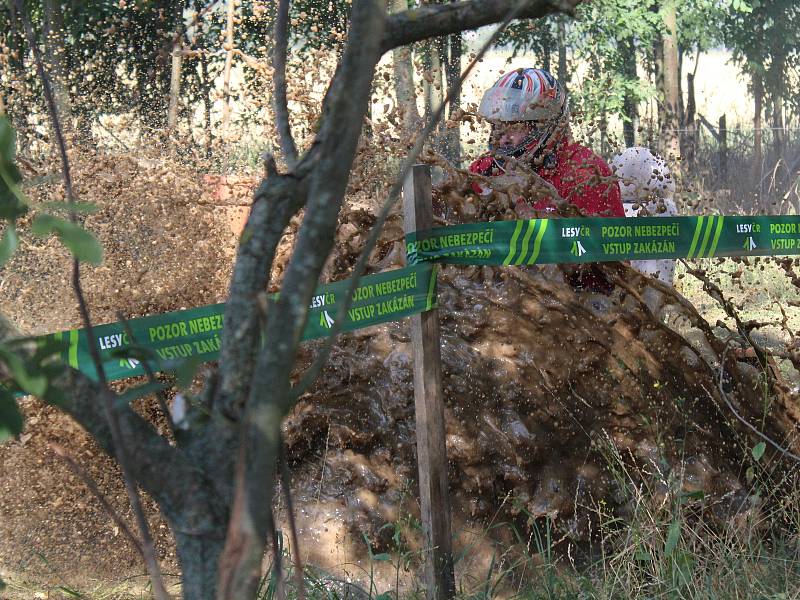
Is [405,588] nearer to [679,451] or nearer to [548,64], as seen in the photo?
[679,451]

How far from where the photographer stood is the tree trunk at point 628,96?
16891 mm

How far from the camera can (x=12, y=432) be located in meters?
1.35

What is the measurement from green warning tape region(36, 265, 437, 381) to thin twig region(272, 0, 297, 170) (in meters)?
1.76

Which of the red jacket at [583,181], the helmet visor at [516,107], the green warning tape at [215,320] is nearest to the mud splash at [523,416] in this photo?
the red jacket at [583,181]

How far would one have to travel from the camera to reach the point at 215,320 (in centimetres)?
344

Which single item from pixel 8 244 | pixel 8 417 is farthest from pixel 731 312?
pixel 8 244

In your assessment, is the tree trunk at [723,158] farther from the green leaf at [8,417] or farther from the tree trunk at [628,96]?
the green leaf at [8,417]

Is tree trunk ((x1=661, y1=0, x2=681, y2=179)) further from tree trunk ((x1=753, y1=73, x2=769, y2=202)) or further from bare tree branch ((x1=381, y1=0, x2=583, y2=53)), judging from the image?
bare tree branch ((x1=381, y1=0, x2=583, y2=53))

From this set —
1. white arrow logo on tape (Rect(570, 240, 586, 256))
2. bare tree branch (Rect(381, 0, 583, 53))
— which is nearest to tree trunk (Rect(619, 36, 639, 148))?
white arrow logo on tape (Rect(570, 240, 586, 256))

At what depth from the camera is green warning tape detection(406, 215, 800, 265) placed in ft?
12.2

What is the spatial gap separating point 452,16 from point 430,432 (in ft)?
7.07

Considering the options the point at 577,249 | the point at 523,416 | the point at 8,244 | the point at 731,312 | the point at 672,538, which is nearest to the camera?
the point at 8,244

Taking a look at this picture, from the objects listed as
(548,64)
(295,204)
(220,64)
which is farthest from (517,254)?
(548,64)

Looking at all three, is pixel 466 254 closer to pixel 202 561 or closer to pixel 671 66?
pixel 202 561
